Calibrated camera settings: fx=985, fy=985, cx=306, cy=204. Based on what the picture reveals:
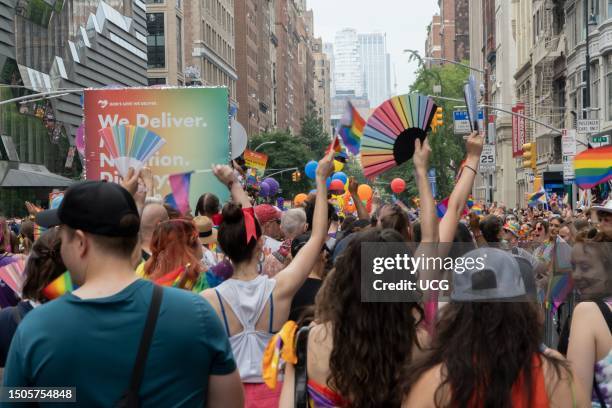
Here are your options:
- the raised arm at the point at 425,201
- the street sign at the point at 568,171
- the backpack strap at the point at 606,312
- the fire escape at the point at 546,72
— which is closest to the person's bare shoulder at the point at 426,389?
the backpack strap at the point at 606,312

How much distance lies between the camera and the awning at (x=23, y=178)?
44.3 m

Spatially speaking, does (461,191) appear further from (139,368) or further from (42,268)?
(139,368)

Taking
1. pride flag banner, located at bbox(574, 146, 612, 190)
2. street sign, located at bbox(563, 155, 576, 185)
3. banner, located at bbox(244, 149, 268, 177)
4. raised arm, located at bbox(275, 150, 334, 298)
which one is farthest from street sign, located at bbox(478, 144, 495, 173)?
raised arm, located at bbox(275, 150, 334, 298)

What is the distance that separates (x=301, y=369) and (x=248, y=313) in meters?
1.10

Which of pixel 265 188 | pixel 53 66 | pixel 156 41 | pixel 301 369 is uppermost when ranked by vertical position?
pixel 156 41

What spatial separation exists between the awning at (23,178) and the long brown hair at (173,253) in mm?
39817

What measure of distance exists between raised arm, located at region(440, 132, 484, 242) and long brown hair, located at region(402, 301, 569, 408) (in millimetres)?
1766

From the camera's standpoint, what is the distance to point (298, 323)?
441 centimetres

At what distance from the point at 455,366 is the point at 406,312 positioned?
81 cm

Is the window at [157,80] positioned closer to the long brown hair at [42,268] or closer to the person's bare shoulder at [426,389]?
the long brown hair at [42,268]

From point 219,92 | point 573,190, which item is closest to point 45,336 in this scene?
point 219,92

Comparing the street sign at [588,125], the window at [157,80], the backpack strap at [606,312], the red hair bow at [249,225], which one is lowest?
the backpack strap at [606,312]

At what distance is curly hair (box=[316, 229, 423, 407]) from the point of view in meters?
3.86

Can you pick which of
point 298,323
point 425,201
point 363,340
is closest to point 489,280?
point 363,340
